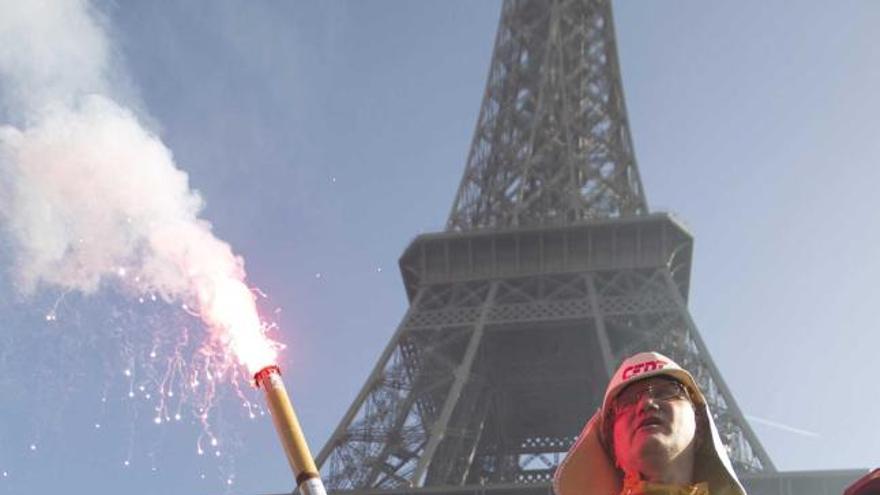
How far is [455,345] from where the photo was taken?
35.2 meters

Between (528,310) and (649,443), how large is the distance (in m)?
32.1

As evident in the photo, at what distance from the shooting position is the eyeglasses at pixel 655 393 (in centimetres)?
A: 334

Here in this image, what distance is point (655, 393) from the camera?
132 inches

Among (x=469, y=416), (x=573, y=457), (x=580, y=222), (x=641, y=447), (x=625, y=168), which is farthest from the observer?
(x=625, y=168)

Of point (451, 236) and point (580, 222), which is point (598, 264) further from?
point (451, 236)

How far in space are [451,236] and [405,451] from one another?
8.80 m

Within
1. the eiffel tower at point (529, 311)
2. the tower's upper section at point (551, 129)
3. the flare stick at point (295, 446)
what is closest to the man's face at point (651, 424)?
the flare stick at point (295, 446)

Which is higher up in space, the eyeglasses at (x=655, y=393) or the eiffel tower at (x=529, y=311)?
the eiffel tower at (x=529, y=311)

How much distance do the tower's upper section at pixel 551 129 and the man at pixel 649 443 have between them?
3410cm

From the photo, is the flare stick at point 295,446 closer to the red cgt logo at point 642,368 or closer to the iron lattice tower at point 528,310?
the red cgt logo at point 642,368

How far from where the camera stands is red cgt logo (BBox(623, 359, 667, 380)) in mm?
3377

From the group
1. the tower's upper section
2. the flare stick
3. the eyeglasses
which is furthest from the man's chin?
the tower's upper section

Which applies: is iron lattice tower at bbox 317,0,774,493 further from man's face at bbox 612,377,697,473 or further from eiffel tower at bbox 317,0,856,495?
man's face at bbox 612,377,697,473

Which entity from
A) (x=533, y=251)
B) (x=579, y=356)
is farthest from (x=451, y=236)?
(x=579, y=356)
